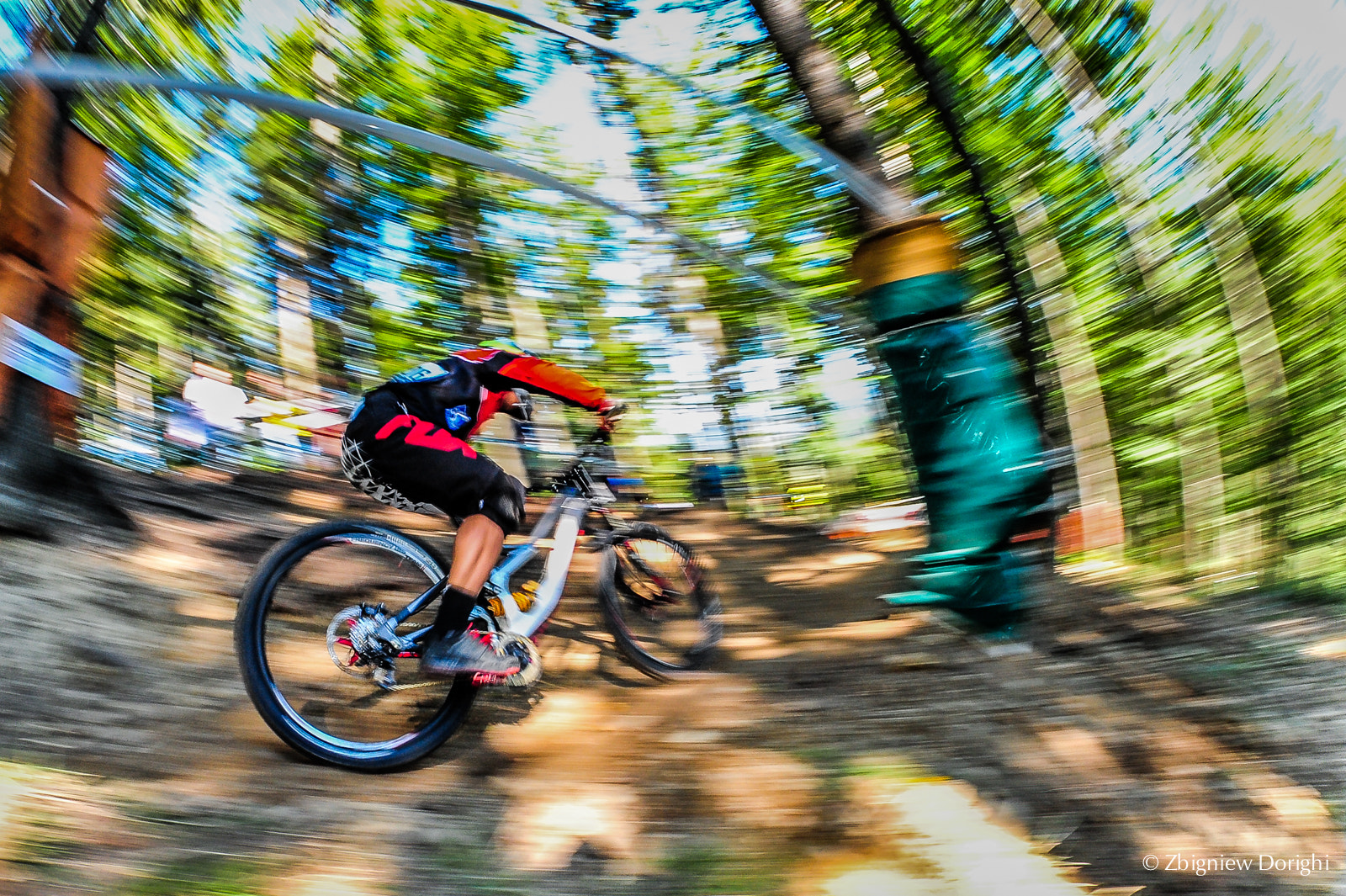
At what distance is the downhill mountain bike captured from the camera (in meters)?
2.71

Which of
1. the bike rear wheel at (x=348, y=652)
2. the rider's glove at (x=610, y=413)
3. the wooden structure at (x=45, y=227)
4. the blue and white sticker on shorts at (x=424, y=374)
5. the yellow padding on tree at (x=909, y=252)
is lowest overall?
the bike rear wheel at (x=348, y=652)

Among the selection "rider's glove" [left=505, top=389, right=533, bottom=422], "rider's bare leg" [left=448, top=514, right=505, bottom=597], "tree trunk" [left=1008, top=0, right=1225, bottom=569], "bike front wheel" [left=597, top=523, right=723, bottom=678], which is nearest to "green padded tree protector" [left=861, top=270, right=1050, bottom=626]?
"bike front wheel" [left=597, top=523, right=723, bottom=678]

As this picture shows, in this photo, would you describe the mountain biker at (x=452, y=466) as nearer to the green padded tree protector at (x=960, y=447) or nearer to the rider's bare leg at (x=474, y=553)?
the rider's bare leg at (x=474, y=553)

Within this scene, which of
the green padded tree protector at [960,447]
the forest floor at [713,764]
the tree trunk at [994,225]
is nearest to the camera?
the forest floor at [713,764]

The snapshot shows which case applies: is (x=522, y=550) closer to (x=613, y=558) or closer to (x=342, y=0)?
(x=613, y=558)

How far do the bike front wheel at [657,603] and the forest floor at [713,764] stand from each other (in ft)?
0.55

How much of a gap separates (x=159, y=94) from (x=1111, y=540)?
1091 cm

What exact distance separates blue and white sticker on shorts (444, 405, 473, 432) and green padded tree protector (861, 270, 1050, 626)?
2.05 metres

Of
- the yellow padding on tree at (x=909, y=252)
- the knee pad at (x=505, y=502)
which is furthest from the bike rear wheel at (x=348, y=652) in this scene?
the yellow padding on tree at (x=909, y=252)

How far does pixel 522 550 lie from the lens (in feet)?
11.2

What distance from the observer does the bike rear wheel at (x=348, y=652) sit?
272 cm

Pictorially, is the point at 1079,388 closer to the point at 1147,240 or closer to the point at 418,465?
the point at 1147,240

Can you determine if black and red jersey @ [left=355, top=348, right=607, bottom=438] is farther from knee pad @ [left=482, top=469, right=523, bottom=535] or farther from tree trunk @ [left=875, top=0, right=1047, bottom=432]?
tree trunk @ [left=875, top=0, right=1047, bottom=432]

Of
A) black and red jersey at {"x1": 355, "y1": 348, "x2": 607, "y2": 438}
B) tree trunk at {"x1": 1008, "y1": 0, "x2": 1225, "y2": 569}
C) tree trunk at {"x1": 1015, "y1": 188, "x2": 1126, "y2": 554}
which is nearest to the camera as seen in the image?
black and red jersey at {"x1": 355, "y1": 348, "x2": 607, "y2": 438}
